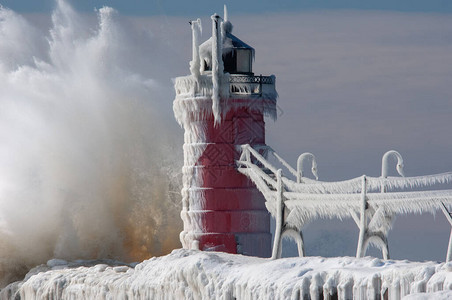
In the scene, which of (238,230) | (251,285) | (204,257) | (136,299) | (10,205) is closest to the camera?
(251,285)

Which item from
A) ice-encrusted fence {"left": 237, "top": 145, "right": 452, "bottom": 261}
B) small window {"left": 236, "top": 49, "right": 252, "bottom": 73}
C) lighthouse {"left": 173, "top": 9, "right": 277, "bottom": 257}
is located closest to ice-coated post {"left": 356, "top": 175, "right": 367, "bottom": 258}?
ice-encrusted fence {"left": 237, "top": 145, "right": 452, "bottom": 261}

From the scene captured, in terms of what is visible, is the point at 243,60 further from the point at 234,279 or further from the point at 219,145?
the point at 234,279

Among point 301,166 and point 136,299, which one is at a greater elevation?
point 301,166

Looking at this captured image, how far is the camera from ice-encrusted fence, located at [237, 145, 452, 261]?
30844 millimetres

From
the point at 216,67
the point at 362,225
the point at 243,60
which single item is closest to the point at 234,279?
the point at 362,225

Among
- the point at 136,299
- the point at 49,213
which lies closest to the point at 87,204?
the point at 49,213

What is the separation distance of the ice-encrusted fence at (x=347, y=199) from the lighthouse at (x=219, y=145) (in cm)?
110

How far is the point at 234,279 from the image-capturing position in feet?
106

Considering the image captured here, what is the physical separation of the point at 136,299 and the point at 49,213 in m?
9.46

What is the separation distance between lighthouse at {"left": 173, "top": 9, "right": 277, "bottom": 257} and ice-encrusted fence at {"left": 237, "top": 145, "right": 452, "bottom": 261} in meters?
1.10

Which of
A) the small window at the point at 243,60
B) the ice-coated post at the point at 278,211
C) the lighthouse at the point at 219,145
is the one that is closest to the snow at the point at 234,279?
the ice-coated post at the point at 278,211

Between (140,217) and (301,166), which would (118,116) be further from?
(301,166)

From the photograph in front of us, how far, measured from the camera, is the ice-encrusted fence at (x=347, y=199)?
1214 inches

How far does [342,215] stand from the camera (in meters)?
33.9
